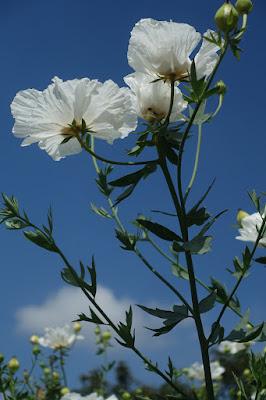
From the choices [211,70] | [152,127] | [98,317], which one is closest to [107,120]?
[152,127]

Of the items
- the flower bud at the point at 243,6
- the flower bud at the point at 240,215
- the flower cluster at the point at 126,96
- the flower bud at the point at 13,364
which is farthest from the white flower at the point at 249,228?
the flower bud at the point at 13,364

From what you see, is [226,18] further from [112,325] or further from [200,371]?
[200,371]

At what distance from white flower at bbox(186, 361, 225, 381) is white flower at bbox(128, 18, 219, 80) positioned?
3.92 metres

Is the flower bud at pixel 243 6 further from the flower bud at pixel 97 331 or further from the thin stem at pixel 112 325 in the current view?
the flower bud at pixel 97 331

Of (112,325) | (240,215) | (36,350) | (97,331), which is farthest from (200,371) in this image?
(112,325)

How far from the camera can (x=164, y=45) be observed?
4.04 feet

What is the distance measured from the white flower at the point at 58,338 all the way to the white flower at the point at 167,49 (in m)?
3.36

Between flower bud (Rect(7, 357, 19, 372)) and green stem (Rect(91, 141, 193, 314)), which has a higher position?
flower bud (Rect(7, 357, 19, 372))

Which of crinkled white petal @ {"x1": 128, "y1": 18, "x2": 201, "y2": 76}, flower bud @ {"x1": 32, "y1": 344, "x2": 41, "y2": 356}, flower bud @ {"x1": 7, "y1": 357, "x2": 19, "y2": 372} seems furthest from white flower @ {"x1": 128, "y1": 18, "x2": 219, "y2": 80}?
flower bud @ {"x1": 32, "y1": 344, "x2": 41, "y2": 356}

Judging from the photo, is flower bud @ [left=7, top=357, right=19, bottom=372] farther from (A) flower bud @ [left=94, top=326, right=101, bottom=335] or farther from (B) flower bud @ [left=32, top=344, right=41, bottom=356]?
(A) flower bud @ [left=94, top=326, right=101, bottom=335]

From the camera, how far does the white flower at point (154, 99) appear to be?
1.28 meters

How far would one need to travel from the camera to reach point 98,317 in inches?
47.7

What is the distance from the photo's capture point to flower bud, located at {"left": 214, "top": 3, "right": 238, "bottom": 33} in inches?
45.6

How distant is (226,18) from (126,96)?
0.24m
